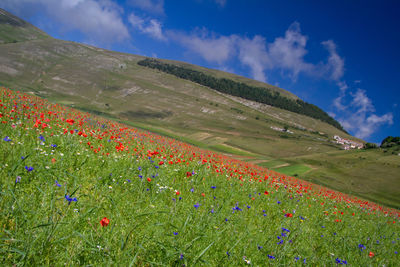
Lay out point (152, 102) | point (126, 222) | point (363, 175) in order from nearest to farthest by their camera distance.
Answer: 1. point (126, 222)
2. point (363, 175)
3. point (152, 102)

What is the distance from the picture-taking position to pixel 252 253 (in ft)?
10.5

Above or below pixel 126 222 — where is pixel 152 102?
above

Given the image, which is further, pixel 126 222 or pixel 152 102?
pixel 152 102

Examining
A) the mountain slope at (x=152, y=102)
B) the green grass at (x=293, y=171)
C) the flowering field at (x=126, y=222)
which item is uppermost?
the mountain slope at (x=152, y=102)

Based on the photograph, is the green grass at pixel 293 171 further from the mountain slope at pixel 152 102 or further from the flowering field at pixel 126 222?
the flowering field at pixel 126 222

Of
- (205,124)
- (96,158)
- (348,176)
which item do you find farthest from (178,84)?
(96,158)

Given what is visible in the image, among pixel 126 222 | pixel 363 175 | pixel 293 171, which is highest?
pixel 363 175

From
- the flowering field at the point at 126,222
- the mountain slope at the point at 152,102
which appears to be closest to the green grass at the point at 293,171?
the mountain slope at the point at 152,102

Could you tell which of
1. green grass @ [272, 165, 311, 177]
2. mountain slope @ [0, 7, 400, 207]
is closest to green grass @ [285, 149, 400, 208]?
green grass @ [272, 165, 311, 177]

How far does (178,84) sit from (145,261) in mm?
197630

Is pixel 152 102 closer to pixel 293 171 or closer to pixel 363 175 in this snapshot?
pixel 293 171

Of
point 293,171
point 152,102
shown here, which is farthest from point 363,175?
point 152,102

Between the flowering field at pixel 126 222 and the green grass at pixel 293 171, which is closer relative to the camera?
the flowering field at pixel 126 222

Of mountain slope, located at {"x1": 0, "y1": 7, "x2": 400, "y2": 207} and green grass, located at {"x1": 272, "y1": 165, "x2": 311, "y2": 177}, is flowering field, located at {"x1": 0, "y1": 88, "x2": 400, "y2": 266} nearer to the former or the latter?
green grass, located at {"x1": 272, "y1": 165, "x2": 311, "y2": 177}
